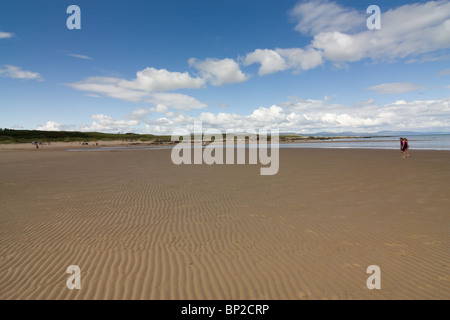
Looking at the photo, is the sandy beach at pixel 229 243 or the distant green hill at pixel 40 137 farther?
the distant green hill at pixel 40 137

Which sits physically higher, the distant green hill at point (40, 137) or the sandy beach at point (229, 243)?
the distant green hill at point (40, 137)

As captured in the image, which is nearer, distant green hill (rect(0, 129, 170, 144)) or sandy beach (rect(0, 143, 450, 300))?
sandy beach (rect(0, 143, 450, 300))

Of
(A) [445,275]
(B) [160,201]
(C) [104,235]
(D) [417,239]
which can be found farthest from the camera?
(B) [160,201]

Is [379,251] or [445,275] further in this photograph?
[379,251]

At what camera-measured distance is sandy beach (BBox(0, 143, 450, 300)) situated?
4.06 meters

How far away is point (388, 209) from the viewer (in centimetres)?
795

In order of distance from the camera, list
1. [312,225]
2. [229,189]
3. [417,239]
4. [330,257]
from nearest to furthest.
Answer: [330,257] < [417,239] < [312,225] < [229,189]

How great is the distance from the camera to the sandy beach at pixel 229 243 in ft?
13.3

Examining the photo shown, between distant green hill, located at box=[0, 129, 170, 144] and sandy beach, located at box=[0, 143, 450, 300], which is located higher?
distant green hill, located at box=[0, 129, 170, 144]

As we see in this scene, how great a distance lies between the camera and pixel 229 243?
5.72 m
